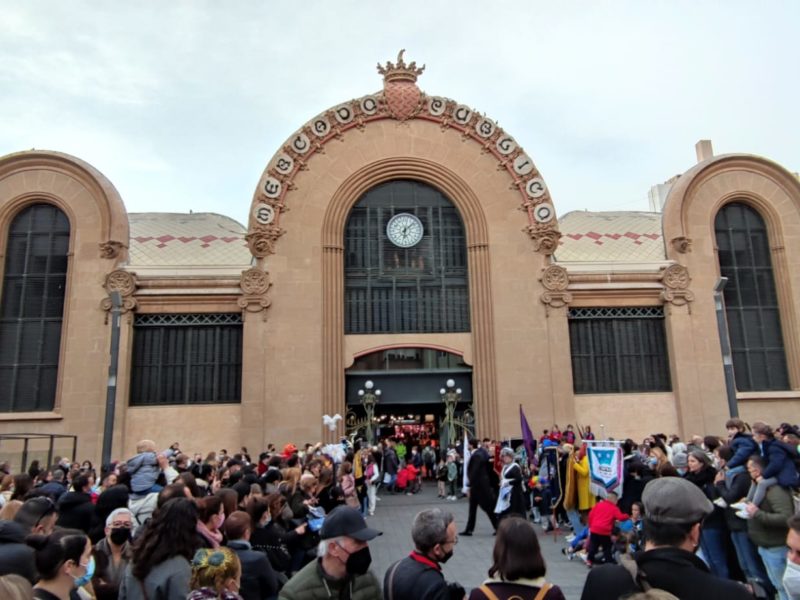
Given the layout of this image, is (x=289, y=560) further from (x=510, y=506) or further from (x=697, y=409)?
(x=697, y=409)

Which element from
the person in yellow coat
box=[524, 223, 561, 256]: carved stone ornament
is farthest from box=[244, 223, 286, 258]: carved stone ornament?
the person in yellow coat

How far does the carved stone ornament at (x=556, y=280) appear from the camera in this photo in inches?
997

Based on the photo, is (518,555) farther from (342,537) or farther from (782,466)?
(782,466)

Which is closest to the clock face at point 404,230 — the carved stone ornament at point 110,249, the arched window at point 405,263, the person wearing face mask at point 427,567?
the arched window at point 405,263

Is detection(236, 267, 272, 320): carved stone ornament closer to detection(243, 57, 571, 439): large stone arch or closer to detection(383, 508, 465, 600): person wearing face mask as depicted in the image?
detection(243, 57, 571, 439): large stone arch

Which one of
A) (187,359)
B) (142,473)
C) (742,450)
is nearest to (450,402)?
(187,359)

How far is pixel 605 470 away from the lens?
11500 millimetres

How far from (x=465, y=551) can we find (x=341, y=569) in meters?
9.26

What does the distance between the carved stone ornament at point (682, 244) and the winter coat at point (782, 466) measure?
19477mm

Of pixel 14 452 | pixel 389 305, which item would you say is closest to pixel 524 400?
pixel 389 305

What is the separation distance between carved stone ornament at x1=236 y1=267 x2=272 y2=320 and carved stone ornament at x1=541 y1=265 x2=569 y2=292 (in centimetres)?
1071

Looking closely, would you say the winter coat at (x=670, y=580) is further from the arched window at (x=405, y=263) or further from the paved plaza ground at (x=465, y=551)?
the arched window at (x=405, y=263)

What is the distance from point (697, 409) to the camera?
2459 cm

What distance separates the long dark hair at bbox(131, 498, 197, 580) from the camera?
→ 4703mm
